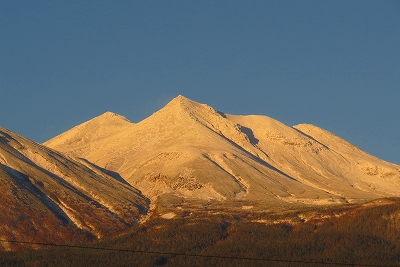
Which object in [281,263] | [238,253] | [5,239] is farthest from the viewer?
[5,239]

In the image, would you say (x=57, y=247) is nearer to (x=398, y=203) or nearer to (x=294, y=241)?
(x=294, y=241)

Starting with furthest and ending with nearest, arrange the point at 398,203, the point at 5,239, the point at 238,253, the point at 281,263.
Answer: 1. the point at 398,203
2. the point at 5,239
3. the point at 238,253
4. the point at 281,263

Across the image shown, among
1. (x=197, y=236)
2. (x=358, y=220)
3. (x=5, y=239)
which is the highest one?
(x=358, y=220)

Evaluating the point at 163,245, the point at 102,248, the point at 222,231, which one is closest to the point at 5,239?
the point at 102,248

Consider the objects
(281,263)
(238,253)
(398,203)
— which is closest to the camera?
(281,263)

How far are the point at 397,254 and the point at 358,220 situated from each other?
2354 centimetres

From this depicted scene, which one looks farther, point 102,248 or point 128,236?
point 128,236

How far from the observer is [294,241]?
180125mm

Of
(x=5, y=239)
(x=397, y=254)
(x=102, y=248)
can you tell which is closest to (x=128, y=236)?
(x=102, y=248)

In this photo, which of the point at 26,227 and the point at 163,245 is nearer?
the point at 163,245

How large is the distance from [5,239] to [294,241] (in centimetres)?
6162

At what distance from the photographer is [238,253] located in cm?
17312

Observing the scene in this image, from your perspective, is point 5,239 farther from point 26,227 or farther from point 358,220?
point 358,220

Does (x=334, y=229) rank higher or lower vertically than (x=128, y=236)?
higher
